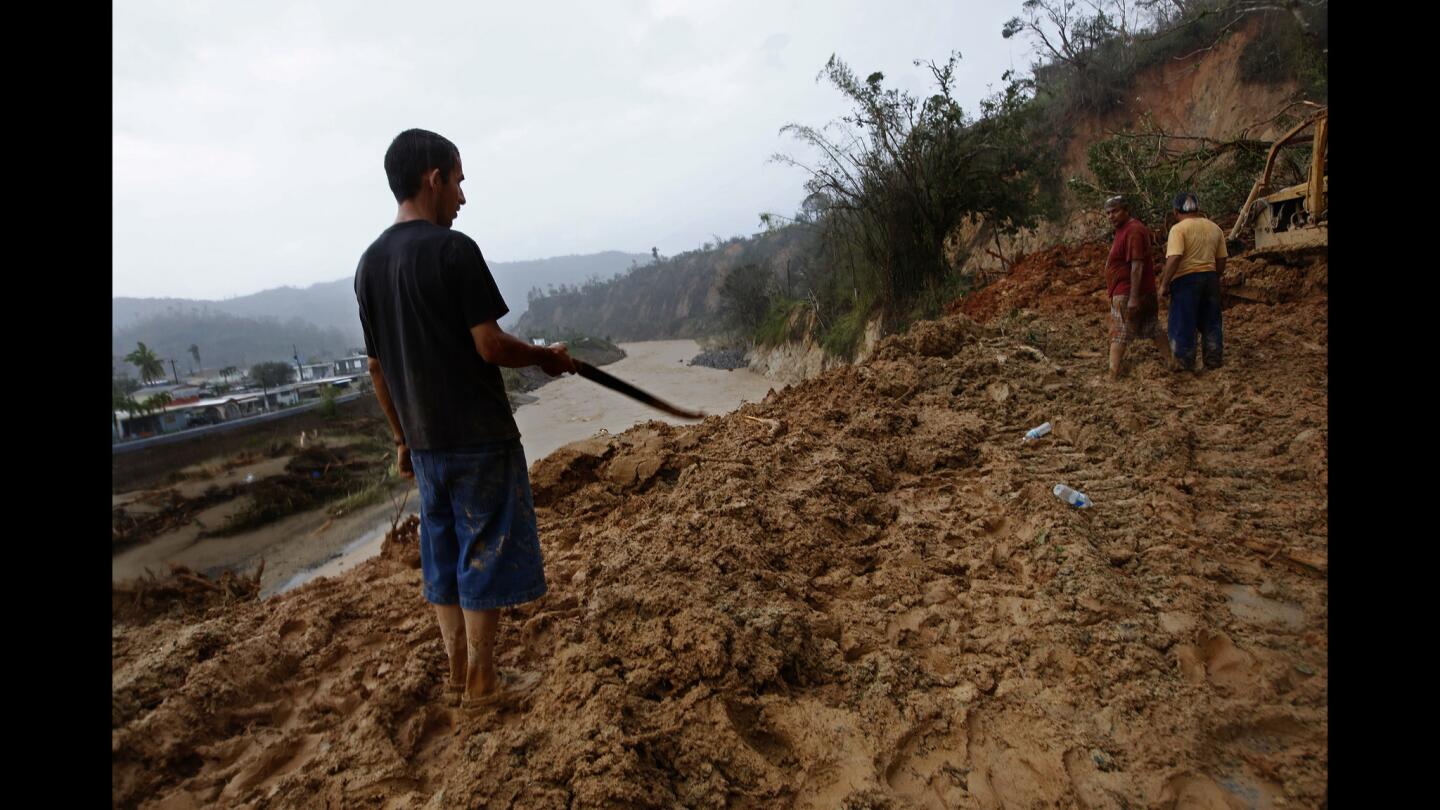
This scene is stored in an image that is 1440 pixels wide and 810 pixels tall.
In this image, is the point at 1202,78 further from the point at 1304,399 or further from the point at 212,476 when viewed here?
the point at 212,476

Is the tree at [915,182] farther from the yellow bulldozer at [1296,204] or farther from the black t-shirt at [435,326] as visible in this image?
the black t-shirt at [435,326]

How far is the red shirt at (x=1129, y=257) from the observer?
179 inches

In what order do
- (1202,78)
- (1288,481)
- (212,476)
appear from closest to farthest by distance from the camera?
(1288,481) → (212,476) → (1202,78)

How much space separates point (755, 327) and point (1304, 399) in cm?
2036

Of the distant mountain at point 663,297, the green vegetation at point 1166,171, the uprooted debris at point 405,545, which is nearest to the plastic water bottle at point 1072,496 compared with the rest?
the uprooted debris at point 405,545

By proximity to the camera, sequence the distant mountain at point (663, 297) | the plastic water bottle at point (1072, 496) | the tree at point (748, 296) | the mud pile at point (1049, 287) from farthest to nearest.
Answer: the distant mountain at point (663, 297)
the tree at point (748, 296)
the mud pile at point (1049, 287)
the plastic water bottle at point (1072, 496)

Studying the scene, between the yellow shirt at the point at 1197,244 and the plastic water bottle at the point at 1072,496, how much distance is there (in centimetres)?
256

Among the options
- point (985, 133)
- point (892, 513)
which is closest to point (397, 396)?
point (892, 513)

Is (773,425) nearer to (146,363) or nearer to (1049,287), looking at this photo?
(1049,287)

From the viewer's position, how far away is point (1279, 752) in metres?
1.44

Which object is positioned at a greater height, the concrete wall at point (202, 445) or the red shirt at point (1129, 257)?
the red shirt at point (1129, 257)

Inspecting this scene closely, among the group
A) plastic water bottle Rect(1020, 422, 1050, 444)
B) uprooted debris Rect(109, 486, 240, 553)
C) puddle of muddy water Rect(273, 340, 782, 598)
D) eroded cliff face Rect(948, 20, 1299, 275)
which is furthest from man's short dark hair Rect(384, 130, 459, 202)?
eroded cliff face Rect(948, 20, 1299, 275)

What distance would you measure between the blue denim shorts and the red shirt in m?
4.71

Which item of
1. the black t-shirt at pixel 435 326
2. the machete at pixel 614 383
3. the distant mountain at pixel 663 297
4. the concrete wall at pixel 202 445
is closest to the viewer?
the black t-shirt at pixel 435 326
